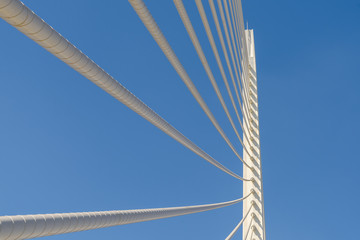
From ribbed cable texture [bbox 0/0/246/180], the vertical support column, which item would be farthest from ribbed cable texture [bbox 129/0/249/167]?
the vertical support column

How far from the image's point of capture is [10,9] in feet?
3.97

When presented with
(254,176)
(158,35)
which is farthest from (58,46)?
(254,176)

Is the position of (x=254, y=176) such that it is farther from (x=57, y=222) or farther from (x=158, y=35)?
(x=57, y=222)

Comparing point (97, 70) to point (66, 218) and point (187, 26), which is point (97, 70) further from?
point (187, 26)

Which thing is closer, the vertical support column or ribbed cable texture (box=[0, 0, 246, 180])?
ribbed cable texture (box=[0, 0, 246, 180])

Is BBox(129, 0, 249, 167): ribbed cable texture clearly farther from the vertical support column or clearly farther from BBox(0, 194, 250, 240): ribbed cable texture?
the vertical support column

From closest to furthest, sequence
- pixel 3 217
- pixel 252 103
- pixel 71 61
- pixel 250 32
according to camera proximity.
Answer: pixel 3 217
pixel 71 61
pixel 252 103
pixel 250 32

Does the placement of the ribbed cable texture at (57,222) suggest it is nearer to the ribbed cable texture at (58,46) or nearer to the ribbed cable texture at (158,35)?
the ribbed cable texture at (58,46)

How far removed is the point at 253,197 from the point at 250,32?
6.09 meters

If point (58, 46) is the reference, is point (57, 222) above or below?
below

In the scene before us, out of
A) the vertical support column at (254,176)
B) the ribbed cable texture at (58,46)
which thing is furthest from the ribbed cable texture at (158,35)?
the vertical support column at (254,176)

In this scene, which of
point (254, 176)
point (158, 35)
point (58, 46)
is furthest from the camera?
point (254, 176)

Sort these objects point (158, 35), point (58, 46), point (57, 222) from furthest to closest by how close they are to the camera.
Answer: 1. point (158, 35)
2. point (58, 46)
3. point (57, 222)


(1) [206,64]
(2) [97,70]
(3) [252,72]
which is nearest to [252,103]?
(3) [252,72]
